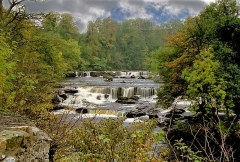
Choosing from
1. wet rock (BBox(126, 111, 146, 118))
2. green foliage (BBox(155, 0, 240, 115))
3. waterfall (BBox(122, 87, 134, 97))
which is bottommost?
wet rock (BBox(126, 111, 146, 118))

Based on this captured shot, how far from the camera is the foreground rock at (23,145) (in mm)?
4754

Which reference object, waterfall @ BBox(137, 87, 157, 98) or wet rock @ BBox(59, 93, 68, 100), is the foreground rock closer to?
wet rock @ BBox(59, 93, 68, 100)

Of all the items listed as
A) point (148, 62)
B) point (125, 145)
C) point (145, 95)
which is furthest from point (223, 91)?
point (148, 62)

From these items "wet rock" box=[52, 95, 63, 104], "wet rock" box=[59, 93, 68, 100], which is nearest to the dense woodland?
"wet rock" box=[52, 95, 63, 104]

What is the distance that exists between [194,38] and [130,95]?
1345 centimetres

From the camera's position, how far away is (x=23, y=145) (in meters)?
5.06

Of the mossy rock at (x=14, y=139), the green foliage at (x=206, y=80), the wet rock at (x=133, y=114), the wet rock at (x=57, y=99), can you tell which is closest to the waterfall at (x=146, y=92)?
the wet rock at (x=133, y=114)

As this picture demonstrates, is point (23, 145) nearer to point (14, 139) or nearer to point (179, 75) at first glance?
point (14, 139)

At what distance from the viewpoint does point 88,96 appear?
29.8 meters

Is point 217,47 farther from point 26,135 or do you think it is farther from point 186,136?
point 26,135

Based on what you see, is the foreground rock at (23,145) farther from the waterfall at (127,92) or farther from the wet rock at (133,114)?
the waterfall at (127,92)

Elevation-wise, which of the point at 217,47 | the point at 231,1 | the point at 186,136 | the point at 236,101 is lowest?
the point at 186,136

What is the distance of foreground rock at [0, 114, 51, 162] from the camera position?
475 centimetres

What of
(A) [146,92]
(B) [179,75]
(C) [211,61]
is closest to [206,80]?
(C) [211,61]
